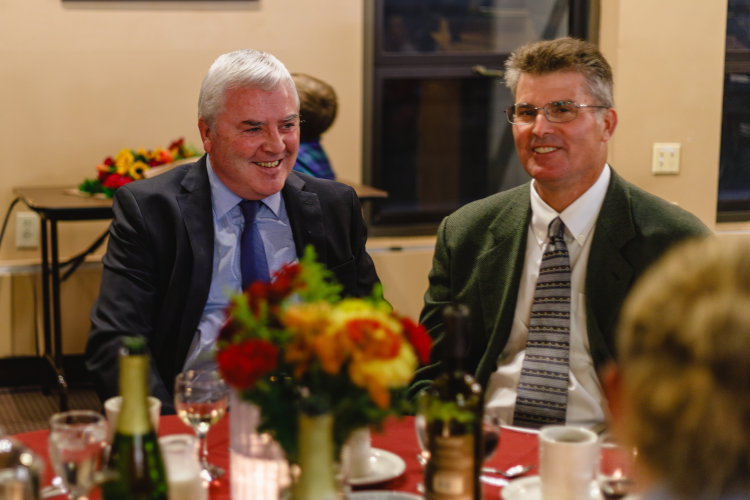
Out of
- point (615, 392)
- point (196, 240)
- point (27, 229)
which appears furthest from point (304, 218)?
point (27, 229)

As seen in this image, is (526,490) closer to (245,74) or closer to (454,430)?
(454,430)

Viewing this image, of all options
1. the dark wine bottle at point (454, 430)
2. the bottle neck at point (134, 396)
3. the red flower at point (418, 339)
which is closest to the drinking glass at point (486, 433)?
the dark wine bottle at point (454, 430)

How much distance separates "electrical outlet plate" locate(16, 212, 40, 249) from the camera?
12.6ft

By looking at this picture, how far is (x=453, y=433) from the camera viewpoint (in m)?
1.07

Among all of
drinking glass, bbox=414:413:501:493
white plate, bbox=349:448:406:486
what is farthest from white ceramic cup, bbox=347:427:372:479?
drinking glass, bbox=414:413:501:493

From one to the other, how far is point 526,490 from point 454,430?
238 millimetres

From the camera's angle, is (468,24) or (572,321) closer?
(572,321)

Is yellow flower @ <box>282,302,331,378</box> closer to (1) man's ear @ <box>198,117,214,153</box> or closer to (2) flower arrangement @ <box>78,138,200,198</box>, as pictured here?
(1) man's ear @ <box>198,117,214,153</box>

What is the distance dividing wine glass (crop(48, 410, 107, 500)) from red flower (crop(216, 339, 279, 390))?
257 millimetres

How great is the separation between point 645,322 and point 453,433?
0.38 meters

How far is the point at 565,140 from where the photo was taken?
6.70 ft

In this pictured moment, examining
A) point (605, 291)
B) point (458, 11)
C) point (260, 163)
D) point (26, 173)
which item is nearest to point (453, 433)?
point (605, 291)

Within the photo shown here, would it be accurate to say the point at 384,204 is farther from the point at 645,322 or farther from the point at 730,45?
the point at 645,322

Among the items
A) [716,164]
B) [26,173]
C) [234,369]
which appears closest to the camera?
[234,369]
